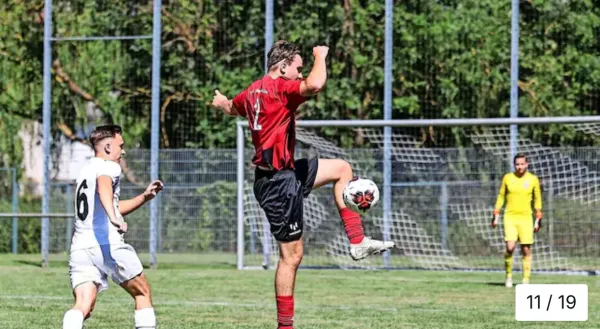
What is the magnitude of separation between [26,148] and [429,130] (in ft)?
33.7

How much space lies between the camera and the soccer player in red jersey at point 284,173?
9.51 meters


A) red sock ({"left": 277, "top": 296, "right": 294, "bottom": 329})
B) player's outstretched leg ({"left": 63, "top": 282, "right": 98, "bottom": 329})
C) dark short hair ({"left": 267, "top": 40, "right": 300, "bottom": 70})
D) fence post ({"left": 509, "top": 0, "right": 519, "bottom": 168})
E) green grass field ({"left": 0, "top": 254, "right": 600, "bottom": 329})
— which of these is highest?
fence post ({"left": 509, "top": 0, "right": 519, "bottom": 168})

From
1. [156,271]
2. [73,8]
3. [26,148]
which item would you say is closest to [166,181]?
[156,271]

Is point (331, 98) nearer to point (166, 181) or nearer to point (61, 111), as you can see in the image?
point (166, 181)

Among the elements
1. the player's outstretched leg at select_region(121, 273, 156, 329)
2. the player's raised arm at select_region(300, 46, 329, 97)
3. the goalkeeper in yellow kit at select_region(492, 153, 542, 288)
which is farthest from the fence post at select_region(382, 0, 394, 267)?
the player's outstretched leg at select_region(121, 273, 156, 329)

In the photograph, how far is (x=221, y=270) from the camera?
21.4m

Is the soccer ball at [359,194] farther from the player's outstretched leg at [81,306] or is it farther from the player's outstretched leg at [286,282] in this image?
the player's outstretched leg at [81,306]

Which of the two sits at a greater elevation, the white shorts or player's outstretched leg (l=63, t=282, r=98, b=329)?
the white shorts

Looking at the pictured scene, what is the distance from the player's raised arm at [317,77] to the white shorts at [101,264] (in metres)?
1.70

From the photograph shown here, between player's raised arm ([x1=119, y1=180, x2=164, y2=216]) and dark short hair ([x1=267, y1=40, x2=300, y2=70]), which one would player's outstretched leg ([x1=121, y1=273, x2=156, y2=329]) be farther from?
dark short hair ([x1=267, y1=40, x2=300, y2=70])

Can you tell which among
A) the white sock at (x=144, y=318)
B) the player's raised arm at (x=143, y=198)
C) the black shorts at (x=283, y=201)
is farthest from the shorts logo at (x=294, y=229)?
the white sock at (x=144, y=318)

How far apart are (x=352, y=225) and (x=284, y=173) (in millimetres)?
672

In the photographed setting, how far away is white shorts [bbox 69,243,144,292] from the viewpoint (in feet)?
28.9

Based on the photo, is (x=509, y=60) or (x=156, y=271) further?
(x=509, y=60)
